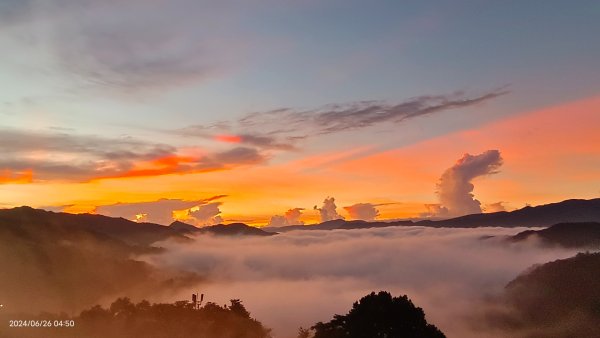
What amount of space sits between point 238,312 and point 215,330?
7.10 meters

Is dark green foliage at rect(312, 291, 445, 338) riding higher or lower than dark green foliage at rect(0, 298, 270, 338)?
higher

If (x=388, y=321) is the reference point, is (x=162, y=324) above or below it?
below

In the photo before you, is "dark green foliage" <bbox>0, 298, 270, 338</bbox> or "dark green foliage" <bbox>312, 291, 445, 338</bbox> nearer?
"dark green foliage" <bbox>312, 291, 445, 338</bbox>

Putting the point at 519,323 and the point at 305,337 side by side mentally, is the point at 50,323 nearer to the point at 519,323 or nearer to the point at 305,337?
the point at 305,337

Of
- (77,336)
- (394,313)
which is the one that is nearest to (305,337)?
(394,313)

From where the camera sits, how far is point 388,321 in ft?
158

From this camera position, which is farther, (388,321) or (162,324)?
(162,324)

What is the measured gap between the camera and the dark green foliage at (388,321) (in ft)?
157

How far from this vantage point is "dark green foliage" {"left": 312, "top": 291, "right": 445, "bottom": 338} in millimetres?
47719

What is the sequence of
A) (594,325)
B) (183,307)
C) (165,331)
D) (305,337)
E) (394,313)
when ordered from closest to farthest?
1. (394,313)
2. (305,337)
3. (165,331)
4. (183,307)
5. (594,325)

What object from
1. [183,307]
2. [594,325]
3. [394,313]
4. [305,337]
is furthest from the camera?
[594,325]

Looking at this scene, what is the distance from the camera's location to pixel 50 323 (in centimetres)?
9281

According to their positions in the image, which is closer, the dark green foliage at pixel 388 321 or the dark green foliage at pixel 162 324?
the dark green foliage at pixel 388 321

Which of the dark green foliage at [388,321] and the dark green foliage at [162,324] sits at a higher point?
the dark green foliage at [388,321]
